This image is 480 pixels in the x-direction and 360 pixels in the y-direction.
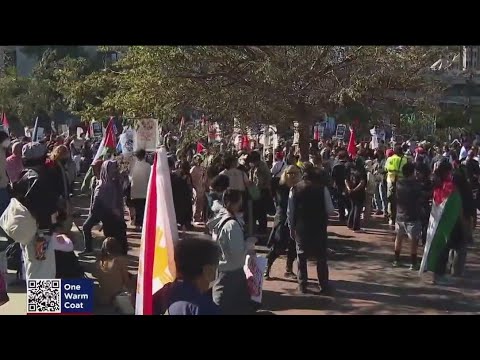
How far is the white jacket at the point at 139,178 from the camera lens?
10008 millimetres

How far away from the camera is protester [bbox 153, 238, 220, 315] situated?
131 inches

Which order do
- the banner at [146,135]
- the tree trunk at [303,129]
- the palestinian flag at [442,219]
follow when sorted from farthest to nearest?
the banner at [146,135], the tree trunk at [303,129], the palestinian flag at [442,219]

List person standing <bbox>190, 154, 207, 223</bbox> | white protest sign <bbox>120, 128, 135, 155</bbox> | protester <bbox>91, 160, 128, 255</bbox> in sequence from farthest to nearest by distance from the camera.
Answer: white protest sign <bbox>120, 128, 135, 155</bbox>, person standing <bbox>190, 154, 207, 223</bbox>, protester <bbox>91, 160, 128, 255</bbox>

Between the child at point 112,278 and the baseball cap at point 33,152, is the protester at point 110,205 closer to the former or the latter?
the baseball cap at point 33,152

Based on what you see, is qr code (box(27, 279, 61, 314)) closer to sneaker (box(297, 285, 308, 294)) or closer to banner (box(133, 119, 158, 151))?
sneaker (box(297, 285, 308, 294))

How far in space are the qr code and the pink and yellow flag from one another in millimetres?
2438

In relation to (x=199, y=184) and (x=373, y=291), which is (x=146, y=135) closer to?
(x=199, y=184)

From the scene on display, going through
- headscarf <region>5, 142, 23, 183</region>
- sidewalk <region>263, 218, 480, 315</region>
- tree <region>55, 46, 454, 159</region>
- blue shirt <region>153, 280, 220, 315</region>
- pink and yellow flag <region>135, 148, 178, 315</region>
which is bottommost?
sidewalk <region>263, 218, 480, 315</region>

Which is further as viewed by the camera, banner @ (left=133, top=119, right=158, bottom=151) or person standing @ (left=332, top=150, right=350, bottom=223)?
person standing @ (left=332, top=150, right=350, bottom=223)

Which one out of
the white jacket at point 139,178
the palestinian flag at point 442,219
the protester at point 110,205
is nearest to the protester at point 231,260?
the protester at point 110,205

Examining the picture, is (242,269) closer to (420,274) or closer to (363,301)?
(363,301)

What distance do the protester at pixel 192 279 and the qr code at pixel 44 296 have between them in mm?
2578

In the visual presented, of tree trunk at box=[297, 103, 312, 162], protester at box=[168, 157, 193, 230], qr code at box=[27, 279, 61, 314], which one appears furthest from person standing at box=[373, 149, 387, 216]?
qr code at box=[27, 279, 61, 314]

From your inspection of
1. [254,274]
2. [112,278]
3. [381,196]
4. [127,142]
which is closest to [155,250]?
[254,274]
